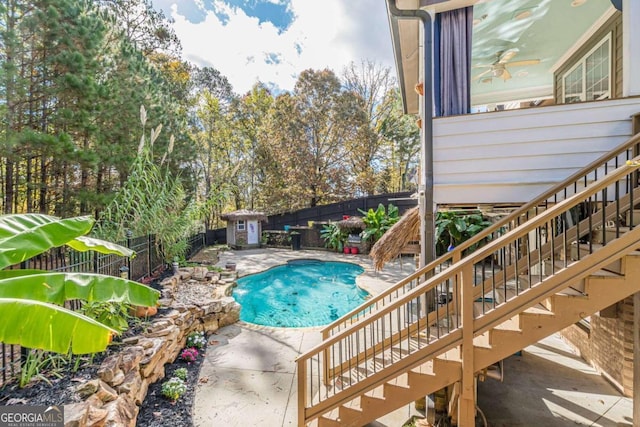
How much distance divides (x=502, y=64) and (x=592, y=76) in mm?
1618

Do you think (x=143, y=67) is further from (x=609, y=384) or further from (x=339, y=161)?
(x=609, y=384)

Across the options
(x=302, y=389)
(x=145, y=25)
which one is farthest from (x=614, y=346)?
(x=145, y=25)

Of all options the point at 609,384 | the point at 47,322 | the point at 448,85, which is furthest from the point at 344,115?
the point at 47,322

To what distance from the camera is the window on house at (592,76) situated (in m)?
4.09

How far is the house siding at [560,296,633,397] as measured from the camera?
11.9 feet

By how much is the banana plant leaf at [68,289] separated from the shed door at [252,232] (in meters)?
15.1

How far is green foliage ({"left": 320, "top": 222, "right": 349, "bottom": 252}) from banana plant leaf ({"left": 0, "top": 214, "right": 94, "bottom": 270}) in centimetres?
1357

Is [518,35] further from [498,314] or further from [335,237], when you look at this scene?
[335,237]

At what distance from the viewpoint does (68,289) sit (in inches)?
83.4

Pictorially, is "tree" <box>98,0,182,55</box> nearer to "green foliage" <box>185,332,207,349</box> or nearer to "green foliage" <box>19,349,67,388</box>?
"green foliage" <box>185,332,207,349</box>

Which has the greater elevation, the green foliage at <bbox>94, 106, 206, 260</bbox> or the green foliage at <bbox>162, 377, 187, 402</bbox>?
the green foliage at <bbox>94, 106, 206, 260</bbox>

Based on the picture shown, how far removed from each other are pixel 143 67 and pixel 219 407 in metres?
13.4

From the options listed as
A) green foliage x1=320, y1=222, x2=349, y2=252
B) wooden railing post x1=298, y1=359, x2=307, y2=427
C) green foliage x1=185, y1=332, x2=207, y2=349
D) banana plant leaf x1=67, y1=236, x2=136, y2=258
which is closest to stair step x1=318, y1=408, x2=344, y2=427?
wooden railing post x1=298, y1=359, x2=307, y2=427

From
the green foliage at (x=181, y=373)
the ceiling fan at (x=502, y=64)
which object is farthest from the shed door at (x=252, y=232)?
the ceiling fan at (x=502, y=64)
